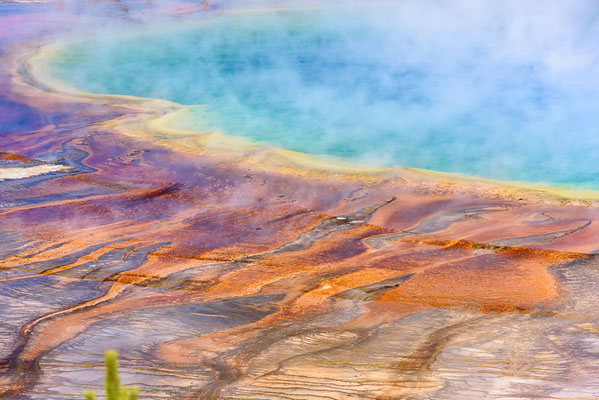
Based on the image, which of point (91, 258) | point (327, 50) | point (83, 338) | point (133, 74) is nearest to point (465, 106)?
point (327, 50)

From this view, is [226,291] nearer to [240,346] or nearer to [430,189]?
[240,346]

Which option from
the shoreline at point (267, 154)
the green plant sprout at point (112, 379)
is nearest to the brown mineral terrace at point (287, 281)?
the shoreline at point (267, 154)

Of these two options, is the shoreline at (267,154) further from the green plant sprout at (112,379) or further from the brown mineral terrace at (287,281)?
the green plant sprout at (112,379)

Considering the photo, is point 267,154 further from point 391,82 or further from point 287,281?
point 391,82

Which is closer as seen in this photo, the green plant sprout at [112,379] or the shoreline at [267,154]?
the green plant sprout at [112,379]

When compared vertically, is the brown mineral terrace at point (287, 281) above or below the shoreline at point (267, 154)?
below

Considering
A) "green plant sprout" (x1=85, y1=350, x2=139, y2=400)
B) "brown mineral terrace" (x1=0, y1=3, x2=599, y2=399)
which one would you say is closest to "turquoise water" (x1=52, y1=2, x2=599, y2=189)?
"brown mineral terrace" (x1=0, y1=3, x2=599, y2=399)
